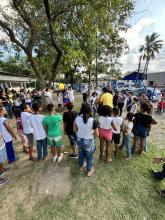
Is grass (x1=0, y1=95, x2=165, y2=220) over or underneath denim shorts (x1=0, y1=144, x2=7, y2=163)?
underneath

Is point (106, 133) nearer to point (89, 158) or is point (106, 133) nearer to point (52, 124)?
point (89, 158)

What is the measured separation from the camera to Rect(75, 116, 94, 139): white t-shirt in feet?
11.8

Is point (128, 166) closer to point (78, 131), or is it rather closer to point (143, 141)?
point (143, 141)

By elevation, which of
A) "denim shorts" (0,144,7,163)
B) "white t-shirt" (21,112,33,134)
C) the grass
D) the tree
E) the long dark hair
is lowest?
the grass

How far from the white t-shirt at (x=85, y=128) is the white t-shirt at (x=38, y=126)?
1085mm

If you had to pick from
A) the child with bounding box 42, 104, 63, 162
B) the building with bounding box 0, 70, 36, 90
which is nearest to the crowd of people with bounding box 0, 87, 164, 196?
the child with bounding box 42, 104, 63, 162

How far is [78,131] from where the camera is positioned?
12.3ft

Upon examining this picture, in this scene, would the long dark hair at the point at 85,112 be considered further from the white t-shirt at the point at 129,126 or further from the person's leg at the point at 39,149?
the person's leg at the point at 39,149

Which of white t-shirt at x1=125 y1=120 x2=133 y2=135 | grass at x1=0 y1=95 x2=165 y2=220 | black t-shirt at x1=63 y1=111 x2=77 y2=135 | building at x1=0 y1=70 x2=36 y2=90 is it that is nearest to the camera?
grass at x1=0 y1=95 x2=165 y2=220

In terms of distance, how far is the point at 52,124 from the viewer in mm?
4105

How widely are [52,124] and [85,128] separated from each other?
957 mm

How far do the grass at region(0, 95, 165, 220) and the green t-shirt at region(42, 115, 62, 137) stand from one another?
0.99m

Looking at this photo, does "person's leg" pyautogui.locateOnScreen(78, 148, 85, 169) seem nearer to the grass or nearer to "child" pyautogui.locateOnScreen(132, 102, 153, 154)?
the grass

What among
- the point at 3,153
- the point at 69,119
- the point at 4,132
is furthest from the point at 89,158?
the point at 3,153
